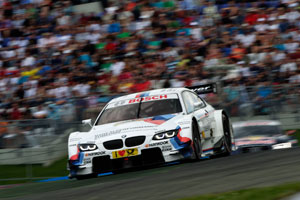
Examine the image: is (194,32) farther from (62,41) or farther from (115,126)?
(115,126)

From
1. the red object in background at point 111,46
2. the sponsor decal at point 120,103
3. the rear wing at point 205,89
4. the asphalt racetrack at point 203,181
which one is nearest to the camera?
the asphalt racetrack at point 203,181

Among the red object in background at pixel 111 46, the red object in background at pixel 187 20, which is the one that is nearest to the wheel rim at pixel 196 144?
the red object in background at pixel 187 20

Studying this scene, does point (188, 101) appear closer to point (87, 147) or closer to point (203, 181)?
point (87, 147)

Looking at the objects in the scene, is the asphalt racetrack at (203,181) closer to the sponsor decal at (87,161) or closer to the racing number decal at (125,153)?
the racing number decal at (125,153)

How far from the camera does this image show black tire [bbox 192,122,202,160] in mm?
8211

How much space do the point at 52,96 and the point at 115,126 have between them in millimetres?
6244

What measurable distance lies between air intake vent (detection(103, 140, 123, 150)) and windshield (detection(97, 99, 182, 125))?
1.00 metres

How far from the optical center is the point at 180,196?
15.9 feet

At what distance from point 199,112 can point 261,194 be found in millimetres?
5007

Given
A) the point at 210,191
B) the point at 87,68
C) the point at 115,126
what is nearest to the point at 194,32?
the point at 87,68

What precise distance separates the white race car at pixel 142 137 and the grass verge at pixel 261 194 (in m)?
3.27

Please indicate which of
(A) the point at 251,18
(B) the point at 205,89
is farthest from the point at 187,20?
(B) the point at 205,89

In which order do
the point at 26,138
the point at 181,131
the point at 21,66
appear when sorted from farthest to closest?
the point at 21,66, the point at 26,138, the point at 181,131

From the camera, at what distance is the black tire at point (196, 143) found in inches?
323
